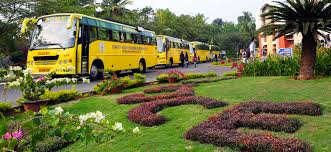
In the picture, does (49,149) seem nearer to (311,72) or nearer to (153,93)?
(153,93)

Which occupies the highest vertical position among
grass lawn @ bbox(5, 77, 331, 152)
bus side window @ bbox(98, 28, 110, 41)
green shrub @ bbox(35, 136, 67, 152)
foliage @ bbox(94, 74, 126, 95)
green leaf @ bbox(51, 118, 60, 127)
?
bus side window @ bbox(98, 28, 110, 41)

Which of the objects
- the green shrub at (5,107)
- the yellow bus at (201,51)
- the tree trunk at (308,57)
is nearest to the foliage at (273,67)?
the tree trunk at (308,57)

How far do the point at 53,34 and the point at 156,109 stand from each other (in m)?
9.98

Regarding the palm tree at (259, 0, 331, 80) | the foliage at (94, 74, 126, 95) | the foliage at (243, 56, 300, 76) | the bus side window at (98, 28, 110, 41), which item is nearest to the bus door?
the bus side window at (98, 28, 110, 41)

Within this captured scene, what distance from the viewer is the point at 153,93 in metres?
11.0

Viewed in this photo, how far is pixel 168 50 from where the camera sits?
111 feet

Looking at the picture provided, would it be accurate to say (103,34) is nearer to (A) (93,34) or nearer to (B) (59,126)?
(A) (93,34)

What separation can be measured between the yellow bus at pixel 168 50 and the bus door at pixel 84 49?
16154mm

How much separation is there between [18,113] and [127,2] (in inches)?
1459

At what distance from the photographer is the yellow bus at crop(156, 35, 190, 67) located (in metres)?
32.8

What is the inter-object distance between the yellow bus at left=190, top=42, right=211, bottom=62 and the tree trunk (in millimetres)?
32371

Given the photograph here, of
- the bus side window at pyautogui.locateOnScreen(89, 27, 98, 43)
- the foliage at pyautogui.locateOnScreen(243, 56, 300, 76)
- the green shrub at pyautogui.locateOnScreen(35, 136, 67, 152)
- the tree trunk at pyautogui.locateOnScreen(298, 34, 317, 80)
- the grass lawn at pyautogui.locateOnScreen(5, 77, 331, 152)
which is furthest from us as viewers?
the bus side window at pyautogui.locateOnScreen(89, 27, 98, 43)

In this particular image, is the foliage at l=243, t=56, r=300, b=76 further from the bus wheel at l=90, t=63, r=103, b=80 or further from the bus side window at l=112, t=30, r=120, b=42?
the bus side window at l=112, t=30, r=120, b=42

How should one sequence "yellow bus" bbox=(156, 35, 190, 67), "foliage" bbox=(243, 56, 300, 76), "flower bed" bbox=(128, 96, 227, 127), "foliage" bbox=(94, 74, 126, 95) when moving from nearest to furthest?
"flower bed" bbox=(128, 96, 227, 127)
"foliage" bbox=(94, 74, 126, 95)
"foliage" bbox=(243, 56, 300, 76)
"yellow bus" bbox=(156, 35, 190, 67)
